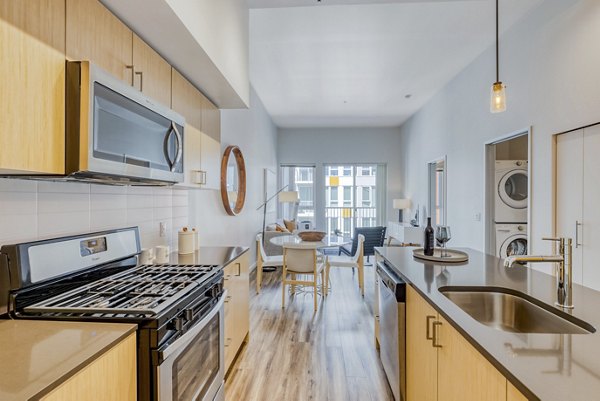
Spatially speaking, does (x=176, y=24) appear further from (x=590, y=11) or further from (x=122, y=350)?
(x=590, y=11)

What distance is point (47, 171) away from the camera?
1051mm

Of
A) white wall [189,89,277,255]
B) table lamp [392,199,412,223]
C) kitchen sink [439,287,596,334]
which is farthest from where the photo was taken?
table lamp [392,199,412,223]

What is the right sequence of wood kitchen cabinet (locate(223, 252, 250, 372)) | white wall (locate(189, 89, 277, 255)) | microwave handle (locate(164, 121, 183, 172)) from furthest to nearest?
white wall (locate(189, 89, 277, 255)) → wood kitchen cabinet (locate(223, 252, 250, 372)) → microwave handle (locate(164, 121, 183, 172))

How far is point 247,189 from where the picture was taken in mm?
4926

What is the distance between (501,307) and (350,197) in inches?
271

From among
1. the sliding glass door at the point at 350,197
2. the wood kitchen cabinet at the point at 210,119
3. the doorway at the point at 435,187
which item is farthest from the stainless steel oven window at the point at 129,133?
the sliding glass door at the point at 350,197

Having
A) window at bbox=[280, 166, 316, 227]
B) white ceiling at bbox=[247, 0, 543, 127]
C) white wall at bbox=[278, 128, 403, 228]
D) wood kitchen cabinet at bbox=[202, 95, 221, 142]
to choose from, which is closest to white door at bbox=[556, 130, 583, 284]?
white ceiling at bbox=[247, 0, 543, 127]

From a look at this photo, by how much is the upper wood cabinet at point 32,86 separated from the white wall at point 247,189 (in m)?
1.83

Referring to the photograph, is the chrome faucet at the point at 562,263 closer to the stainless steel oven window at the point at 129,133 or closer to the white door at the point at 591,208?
the stainless steel oven window at the point at 129,133

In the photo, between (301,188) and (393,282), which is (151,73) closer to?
(393,282)

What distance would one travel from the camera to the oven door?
1.17 metres

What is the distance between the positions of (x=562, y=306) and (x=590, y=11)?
2.55 metres

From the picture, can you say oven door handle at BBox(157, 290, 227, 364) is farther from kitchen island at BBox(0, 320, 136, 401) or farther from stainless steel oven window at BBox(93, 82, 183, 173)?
stainless steel oven window at BBox(93, 82, 183, 173)

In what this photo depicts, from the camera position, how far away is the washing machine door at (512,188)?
4070 mm
